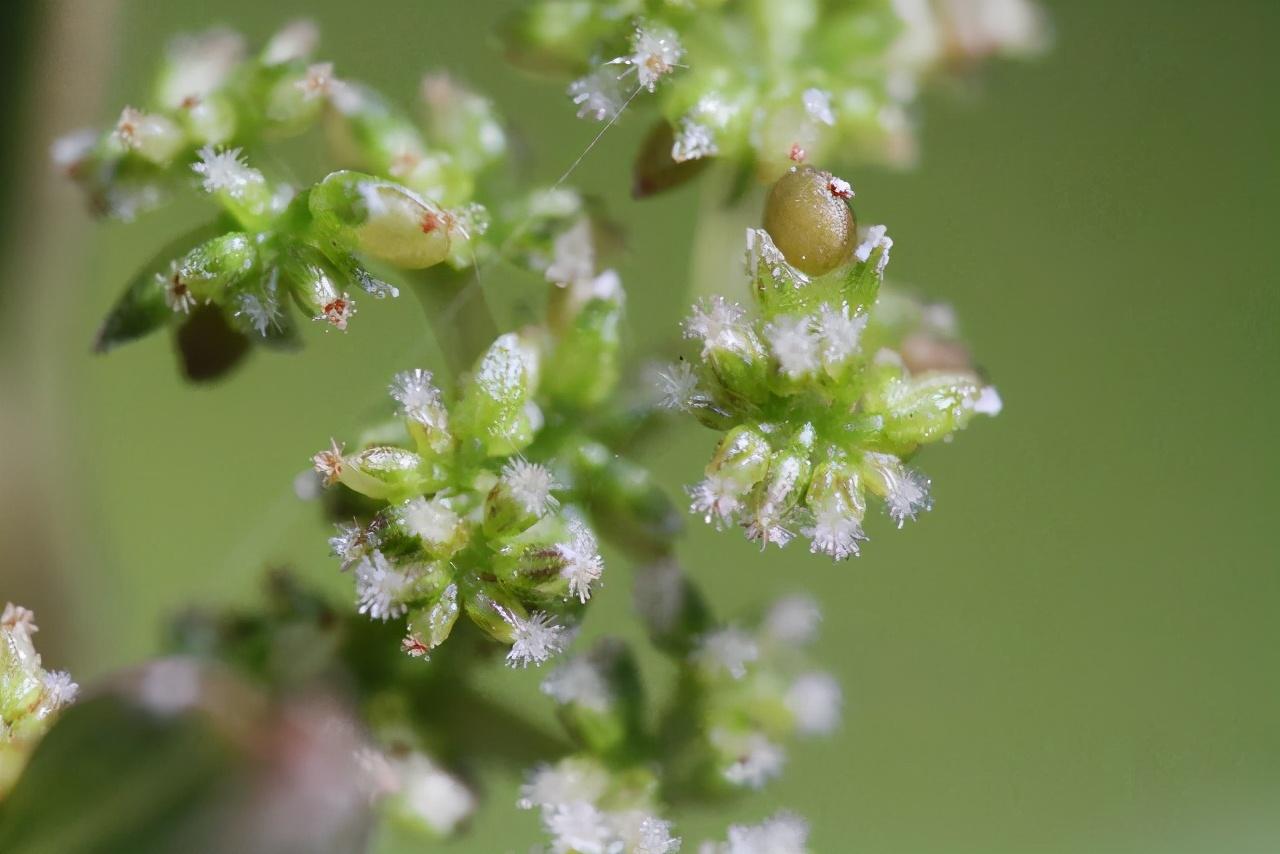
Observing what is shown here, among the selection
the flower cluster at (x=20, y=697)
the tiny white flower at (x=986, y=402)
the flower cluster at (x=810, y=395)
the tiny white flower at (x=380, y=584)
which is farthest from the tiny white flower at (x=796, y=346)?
the flower cluster at (x=20, y=697)

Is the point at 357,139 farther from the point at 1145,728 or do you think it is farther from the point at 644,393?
the point at 1145,728

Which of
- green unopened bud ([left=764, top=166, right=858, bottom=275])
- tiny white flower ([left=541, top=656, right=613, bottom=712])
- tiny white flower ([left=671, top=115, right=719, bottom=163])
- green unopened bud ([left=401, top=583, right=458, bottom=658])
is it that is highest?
tiny white flower ([left=671, top=115, right=719, bottom=163])

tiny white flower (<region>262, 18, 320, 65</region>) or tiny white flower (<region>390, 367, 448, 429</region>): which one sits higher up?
tiny white flower (<region>262, 18, 320, 65</region>)

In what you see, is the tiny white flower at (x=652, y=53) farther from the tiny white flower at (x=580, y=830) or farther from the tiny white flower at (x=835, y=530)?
the tiny white flower at (x=580, y=830)

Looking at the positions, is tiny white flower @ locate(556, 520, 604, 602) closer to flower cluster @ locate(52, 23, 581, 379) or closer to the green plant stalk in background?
A: the green plant stalk in background

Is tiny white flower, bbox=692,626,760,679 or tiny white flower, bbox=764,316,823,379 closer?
tiny white flower, bbox=764,316,823,379

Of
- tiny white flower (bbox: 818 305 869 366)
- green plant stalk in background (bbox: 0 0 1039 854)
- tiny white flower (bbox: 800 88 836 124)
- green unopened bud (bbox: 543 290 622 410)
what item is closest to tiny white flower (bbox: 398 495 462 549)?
green plant stalk in background (bbox: 0 0 1039 854)
